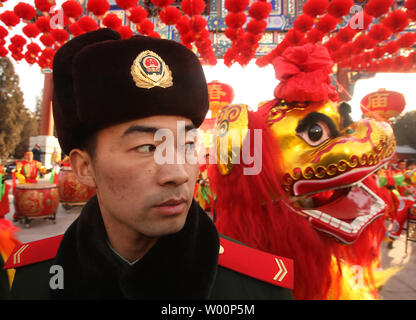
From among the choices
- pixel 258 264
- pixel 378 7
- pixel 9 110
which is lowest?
pixel 258 264

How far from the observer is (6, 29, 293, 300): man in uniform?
2.42 ft

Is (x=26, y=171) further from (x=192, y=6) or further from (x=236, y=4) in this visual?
(x=236, y=4)

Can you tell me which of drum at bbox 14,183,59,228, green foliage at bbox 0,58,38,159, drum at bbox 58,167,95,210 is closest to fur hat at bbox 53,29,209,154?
drum at bbox 14,183,59,228

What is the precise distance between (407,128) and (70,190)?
36562 millimetres

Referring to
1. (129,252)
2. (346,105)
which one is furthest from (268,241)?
(346,105)

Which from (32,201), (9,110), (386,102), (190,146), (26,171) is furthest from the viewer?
(9,110)

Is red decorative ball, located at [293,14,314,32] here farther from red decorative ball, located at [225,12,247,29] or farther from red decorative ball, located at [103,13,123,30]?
red decorative ball, located at [103,13,123,30]

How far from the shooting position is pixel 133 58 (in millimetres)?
788

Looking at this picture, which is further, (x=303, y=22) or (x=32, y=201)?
(x=32, y=201)

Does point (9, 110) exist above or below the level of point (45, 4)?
above


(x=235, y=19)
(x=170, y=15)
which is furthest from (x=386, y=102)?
(x=170, y=15)

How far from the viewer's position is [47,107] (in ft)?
32.8

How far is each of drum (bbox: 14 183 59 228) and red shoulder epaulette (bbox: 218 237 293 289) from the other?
16.1 ft
